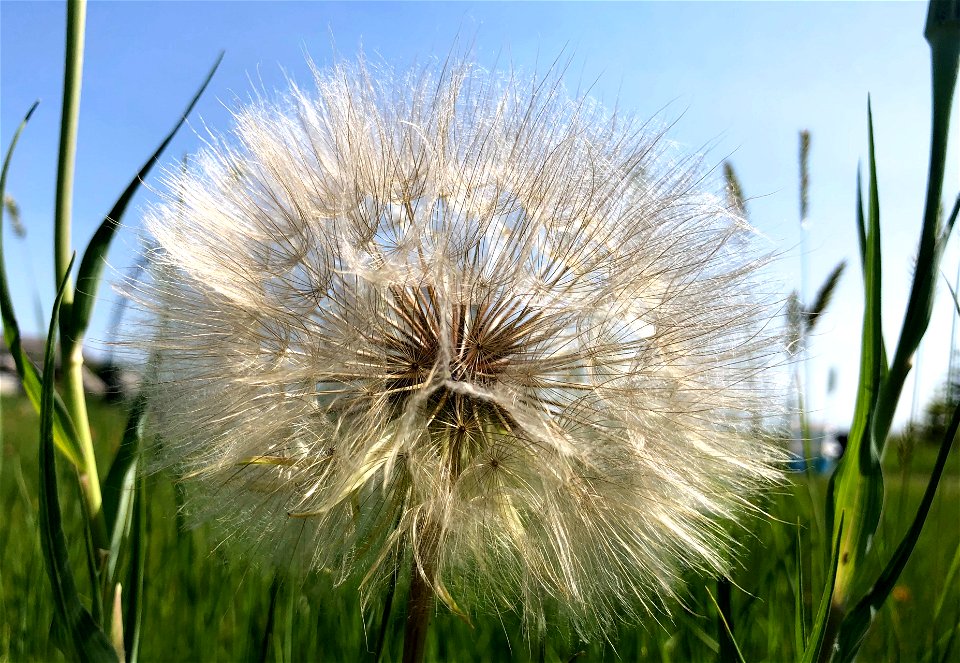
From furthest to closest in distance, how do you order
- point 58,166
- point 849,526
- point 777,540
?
point 777,540
point 58,166
point 849,526

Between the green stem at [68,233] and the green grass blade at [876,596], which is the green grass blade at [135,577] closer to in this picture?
the green stem at [68,233]

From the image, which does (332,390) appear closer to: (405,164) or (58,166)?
(405,164)

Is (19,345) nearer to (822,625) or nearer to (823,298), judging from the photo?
(822,625)

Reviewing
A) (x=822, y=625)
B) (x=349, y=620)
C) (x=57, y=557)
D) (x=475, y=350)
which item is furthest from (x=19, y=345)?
(x=822, y=625)

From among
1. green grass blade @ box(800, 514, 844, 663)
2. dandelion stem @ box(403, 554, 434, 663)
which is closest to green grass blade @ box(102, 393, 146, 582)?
dandelion stem @ box(403, 554, 434, 663)

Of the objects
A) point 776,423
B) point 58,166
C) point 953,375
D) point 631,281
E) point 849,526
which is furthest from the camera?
point 953,375

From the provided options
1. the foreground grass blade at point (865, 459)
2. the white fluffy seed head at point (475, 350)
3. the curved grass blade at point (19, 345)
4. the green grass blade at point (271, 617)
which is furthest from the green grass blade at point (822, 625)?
the curved grass blade at point (19, 345)

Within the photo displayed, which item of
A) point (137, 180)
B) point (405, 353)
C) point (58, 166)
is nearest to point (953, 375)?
point (405, 353)
